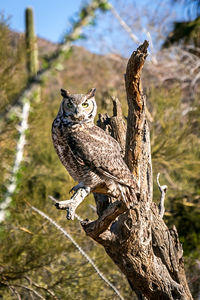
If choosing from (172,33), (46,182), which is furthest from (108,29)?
(46,182)

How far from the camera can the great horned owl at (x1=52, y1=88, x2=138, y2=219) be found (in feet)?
8.11

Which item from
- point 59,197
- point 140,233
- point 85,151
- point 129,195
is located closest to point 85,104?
point 85,151

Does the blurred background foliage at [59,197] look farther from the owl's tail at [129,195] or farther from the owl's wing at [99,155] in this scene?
the owl's tail at [129,195]

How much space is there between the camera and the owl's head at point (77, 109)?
8.34 feet

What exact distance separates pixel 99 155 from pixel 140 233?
0.57 metres

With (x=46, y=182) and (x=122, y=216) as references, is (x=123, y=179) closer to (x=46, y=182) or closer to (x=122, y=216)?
(x=122, y=216)

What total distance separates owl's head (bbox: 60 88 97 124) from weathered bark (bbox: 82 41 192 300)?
0.28 meters

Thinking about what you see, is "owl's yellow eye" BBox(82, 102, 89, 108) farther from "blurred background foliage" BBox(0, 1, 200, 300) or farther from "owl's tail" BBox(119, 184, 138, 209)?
"blurred background foliage" BBox(0, 1, 200, 300)

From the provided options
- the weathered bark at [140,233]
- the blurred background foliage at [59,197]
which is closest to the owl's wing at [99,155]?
the weathered bark at [140,233]

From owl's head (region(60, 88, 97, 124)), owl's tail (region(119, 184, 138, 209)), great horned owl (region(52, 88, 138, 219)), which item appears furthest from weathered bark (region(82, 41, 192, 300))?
owl's head (region(60, 88, 97, 124))

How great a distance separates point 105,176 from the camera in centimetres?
250

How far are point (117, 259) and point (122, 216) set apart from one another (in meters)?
0.31

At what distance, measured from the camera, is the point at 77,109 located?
100.0 inches

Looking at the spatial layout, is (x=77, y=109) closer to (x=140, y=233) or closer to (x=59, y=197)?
(x=140, y=233)
